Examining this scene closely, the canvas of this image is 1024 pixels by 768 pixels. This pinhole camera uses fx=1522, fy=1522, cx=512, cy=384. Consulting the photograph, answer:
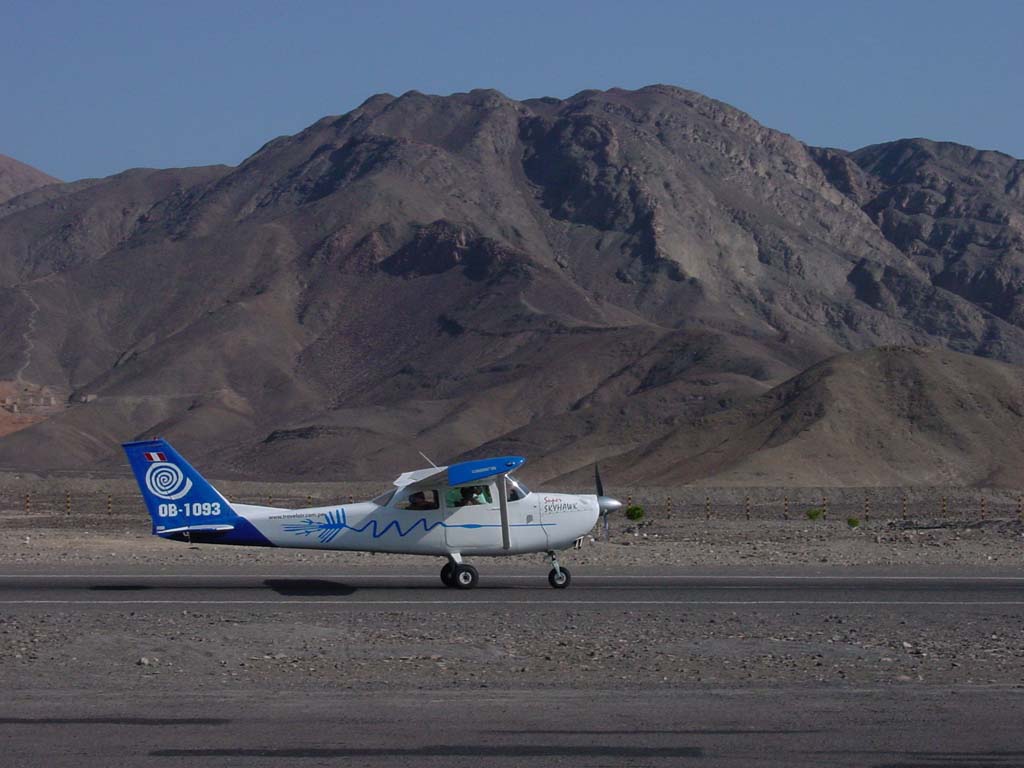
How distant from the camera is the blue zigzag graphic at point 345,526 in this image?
24547mm

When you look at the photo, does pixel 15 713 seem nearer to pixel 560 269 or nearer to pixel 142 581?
pixel 142 581

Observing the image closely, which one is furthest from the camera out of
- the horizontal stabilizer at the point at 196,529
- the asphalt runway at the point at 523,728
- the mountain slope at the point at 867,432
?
the mountain slope at the point at 867,432

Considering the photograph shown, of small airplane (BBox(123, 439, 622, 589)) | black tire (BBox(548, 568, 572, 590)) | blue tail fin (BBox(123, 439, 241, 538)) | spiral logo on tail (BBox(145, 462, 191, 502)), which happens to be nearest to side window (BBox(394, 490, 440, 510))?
small airplane (BBox(123, 439, 622, 589))

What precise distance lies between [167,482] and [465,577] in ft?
16.6

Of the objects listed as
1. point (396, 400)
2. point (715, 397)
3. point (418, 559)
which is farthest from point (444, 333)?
point (418, 559)

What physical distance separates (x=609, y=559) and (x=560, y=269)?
5861 inches

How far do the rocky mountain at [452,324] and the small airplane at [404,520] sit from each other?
236ft

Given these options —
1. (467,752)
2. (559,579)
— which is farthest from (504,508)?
(467,752)

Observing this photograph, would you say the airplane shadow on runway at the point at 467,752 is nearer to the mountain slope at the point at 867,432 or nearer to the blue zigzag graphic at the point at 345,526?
the blue zigzag graphic at the point at 345,526

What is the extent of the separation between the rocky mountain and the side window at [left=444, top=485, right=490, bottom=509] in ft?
236

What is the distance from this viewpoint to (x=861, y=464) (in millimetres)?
84688

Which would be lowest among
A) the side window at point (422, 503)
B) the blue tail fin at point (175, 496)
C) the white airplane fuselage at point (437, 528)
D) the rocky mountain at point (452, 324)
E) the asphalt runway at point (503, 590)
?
the asphalt runway at point (503, 590)

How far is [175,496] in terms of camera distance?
24.7m

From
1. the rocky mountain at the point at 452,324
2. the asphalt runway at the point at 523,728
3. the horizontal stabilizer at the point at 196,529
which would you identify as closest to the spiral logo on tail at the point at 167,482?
the horizontal stabilizer at the point at 196,529
